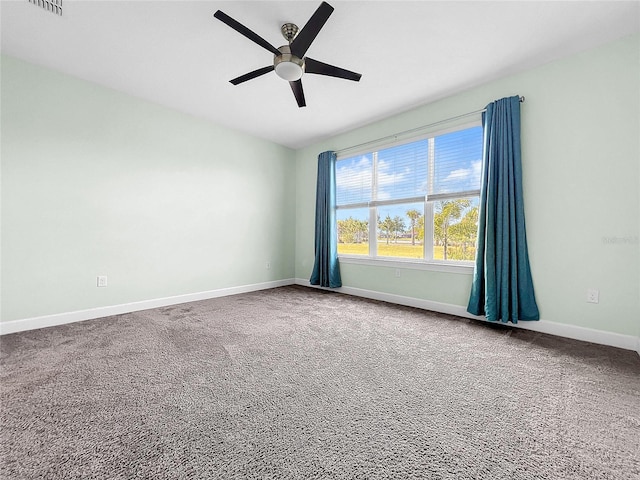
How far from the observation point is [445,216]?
332cm

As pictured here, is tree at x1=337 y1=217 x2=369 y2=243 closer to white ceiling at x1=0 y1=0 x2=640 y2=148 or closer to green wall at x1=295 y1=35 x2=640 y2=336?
white ceiling at x1=0 y1=0 x2=640 y2=148

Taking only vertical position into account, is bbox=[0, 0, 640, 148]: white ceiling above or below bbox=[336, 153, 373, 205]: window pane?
above

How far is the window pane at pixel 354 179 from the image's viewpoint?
4.16 meters

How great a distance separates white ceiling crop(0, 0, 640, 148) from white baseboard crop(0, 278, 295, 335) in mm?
2466

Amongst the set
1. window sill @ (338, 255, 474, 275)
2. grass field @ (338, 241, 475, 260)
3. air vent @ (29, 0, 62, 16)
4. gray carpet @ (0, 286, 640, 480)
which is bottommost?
gray carpet @ (0, 286, 640, 480)

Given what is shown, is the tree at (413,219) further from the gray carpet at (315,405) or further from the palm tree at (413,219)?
the gray carpet at (315,405)

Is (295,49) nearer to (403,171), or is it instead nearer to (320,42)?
(320,42)

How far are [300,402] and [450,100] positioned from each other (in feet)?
11.4

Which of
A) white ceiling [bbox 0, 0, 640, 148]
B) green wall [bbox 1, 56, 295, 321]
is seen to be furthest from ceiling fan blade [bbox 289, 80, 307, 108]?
green wall [bbox 1, 56, 295, 321]

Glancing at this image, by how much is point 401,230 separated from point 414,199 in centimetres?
46

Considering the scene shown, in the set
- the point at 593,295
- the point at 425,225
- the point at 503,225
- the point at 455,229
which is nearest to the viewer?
the point at 593,295

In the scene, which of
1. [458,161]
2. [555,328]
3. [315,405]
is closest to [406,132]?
[458,161]

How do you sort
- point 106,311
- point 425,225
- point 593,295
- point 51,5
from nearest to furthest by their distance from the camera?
point 51,5, point 593,295, point 106,311, point 425,225

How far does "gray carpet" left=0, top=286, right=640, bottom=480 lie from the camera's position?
3.50ft
